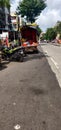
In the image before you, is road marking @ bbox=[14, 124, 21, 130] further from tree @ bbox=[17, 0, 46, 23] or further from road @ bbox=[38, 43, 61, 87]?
tree @ bbox=[17, 0, 46, 23]

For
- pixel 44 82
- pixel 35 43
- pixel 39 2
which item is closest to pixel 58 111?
pixel 44 82

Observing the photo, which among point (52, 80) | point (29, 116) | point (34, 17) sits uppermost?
point (29, 116)

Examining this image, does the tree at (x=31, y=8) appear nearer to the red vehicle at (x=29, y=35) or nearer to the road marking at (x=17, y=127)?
the red vehicle at (x=29, y=35)

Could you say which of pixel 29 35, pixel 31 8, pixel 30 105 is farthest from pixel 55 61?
pixel 31 8

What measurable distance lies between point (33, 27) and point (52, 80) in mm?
26366

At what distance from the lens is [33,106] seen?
8.66 metres

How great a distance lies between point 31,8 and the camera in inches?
3679

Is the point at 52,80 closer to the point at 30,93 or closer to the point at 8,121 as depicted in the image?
the point at 30,93

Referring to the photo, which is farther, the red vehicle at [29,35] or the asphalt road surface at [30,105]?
the red vehicle at [29,35]

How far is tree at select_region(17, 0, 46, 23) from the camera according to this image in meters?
93.1

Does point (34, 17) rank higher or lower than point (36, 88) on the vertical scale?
lower

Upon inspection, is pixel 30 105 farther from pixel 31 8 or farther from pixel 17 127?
pixel 31 8

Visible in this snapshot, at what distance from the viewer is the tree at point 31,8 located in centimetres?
9312

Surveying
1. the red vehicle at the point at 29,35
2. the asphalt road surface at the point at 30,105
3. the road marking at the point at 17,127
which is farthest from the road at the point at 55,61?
the road marking at the point at 17,127
